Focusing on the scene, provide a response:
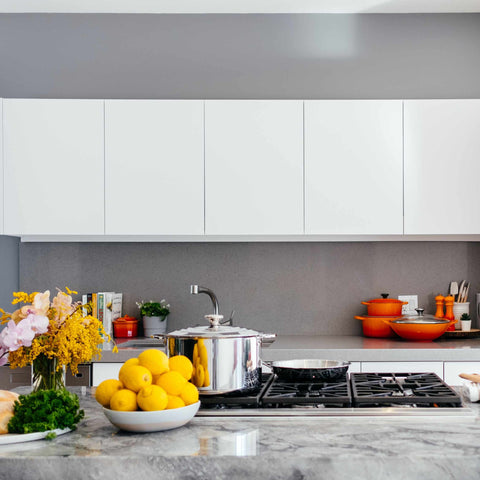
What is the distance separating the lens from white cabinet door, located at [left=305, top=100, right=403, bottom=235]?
3309 mm

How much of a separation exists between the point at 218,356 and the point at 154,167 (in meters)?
1.93

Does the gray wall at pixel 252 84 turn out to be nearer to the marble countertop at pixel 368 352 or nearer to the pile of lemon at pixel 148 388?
the marble countertop at pixel 368 352

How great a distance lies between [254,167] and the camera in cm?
333

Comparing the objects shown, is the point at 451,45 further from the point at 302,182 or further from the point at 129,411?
the point at 129,411

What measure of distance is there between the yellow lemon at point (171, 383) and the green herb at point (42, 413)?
22cm

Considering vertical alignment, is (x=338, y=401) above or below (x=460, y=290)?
below

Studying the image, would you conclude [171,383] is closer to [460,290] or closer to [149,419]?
[149,419]

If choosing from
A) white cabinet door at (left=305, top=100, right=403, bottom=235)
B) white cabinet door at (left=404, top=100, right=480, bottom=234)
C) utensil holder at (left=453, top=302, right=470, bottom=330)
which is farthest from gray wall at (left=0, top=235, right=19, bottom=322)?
utensil holder at (left=453, top=302, right=470, bottom=330)

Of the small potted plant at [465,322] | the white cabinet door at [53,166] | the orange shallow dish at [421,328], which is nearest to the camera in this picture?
the orange shallow dish at [421,328]

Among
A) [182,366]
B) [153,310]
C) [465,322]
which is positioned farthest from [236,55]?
[182,366]

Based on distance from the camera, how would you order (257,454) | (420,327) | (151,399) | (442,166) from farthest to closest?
(442,166) < (420,327) < (151,399) < (257,454)

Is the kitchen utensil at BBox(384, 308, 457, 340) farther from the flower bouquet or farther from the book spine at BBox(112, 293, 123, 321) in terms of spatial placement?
the flower bouquet

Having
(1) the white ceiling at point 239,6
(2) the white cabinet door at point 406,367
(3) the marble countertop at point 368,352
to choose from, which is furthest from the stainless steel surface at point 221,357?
→ (1) the white ceiling at point 239,6

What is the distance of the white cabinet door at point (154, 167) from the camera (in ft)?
10.9
